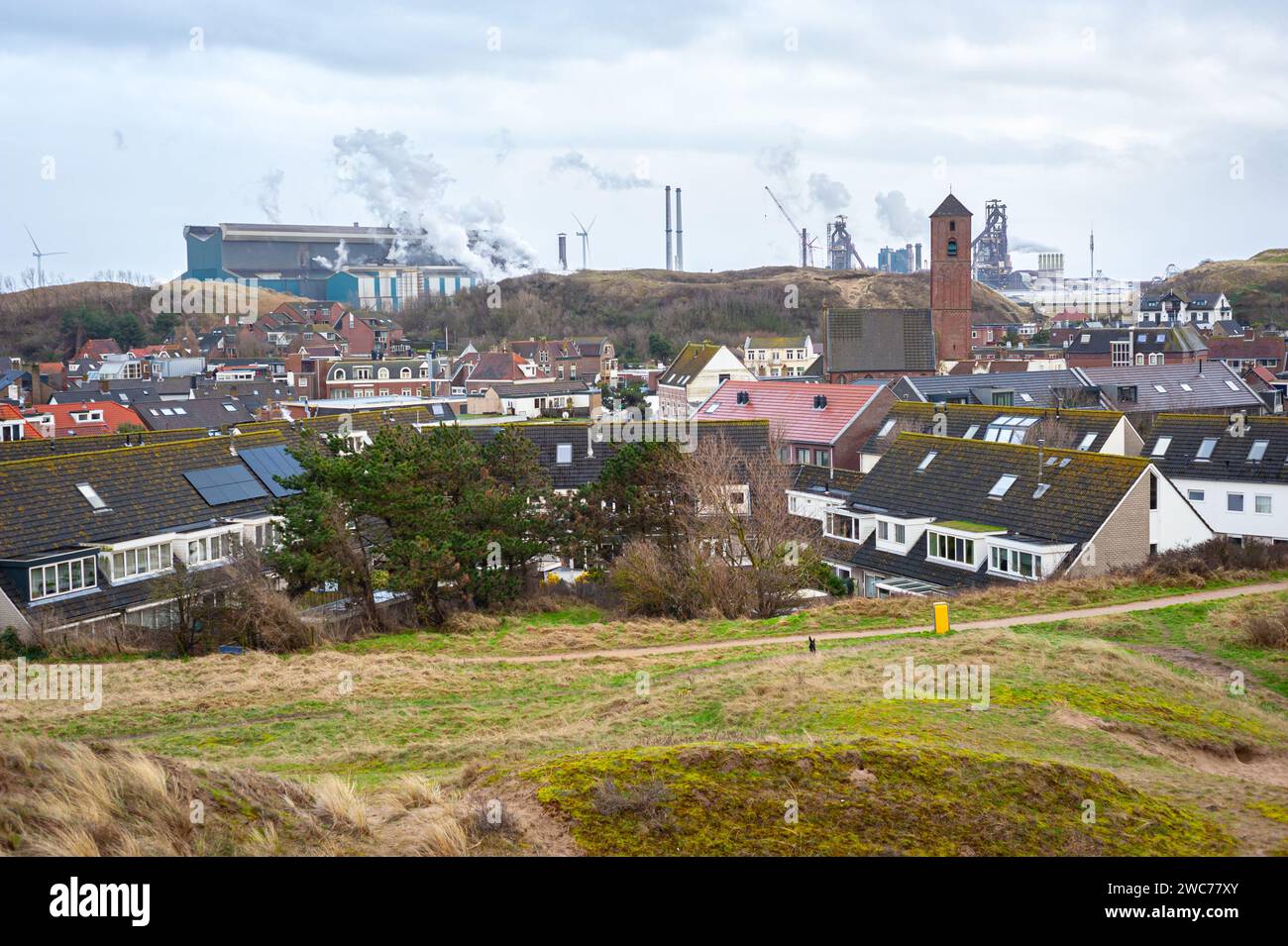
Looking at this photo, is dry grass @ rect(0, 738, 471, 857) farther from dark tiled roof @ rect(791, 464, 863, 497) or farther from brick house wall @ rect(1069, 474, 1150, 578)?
dark tiled roof @ rect(791, 464, 863, 497)

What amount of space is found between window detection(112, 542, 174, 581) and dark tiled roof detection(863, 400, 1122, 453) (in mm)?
25440

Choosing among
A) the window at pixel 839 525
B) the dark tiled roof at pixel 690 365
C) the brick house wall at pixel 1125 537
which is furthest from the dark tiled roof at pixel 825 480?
the dark tiled roof at pixel 690 365

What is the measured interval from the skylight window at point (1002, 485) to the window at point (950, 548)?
200 centimetres

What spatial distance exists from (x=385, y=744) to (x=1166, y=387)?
5379 centimetres

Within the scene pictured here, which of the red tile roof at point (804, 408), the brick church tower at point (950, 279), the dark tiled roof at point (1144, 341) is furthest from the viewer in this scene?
the dark tiled roof at point (1144, 341)

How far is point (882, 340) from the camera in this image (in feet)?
262

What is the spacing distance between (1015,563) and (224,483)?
2170 cm

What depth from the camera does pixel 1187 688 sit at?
17547 mm

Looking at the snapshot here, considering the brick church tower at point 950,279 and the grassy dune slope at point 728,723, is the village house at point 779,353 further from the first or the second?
the grassy dune slope at point 728,723

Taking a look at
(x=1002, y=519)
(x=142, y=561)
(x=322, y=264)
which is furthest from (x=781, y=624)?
(x=322, y=264)

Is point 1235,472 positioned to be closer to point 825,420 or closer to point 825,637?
point 825,420

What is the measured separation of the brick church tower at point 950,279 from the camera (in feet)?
314

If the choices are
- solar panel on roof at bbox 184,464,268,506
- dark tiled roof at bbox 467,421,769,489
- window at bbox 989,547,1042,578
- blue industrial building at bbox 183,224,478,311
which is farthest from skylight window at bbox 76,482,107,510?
blue industrial building at bbox 183,224,478,311

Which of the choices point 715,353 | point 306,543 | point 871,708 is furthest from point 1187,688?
point 715,353
